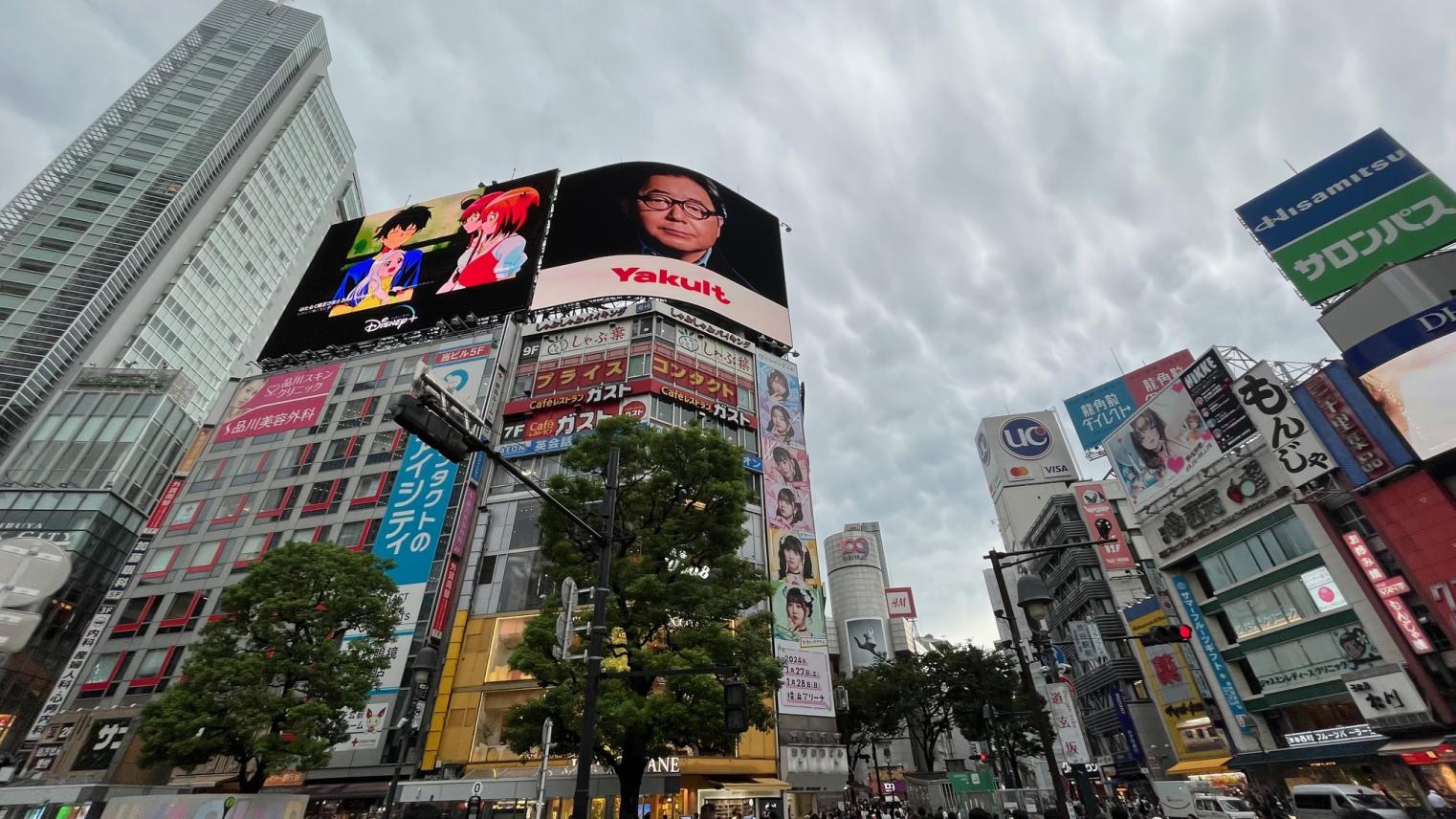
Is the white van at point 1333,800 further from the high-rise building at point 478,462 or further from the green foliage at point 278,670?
the green foliage at point 278,670

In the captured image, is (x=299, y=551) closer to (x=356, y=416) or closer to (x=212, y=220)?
(x=356, y=416)

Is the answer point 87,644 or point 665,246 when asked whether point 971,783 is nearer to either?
point 665,246

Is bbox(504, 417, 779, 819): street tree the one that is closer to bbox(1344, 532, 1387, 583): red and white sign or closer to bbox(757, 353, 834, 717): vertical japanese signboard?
bbox(757, 353, 834, 717): vertical japanese signboard

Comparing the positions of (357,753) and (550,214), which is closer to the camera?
(357,753)

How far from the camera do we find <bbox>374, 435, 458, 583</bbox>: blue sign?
3136cm

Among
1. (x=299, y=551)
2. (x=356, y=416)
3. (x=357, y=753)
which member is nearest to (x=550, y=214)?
(x=356, y=416)

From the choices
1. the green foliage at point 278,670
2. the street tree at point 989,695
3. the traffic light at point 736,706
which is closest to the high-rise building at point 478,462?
the green foliage at point 278,670

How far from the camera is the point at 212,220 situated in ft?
234

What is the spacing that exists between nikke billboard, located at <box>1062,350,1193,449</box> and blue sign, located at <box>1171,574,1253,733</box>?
2536cm

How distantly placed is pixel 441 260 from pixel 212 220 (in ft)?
144

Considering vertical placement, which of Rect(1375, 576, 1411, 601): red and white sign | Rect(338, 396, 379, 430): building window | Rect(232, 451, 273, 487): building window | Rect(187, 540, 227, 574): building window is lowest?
Rect(1375, 576, 1411, 601): red and white sign

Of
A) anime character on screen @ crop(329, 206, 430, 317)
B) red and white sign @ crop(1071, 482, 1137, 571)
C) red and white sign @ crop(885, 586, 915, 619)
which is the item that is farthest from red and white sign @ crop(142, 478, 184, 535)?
red and white sign @ crop(885, 586, 915, 619)

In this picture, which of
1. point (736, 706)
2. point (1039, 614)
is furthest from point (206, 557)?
point (1039, 614)

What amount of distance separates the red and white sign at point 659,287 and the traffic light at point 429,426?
35451 mm
